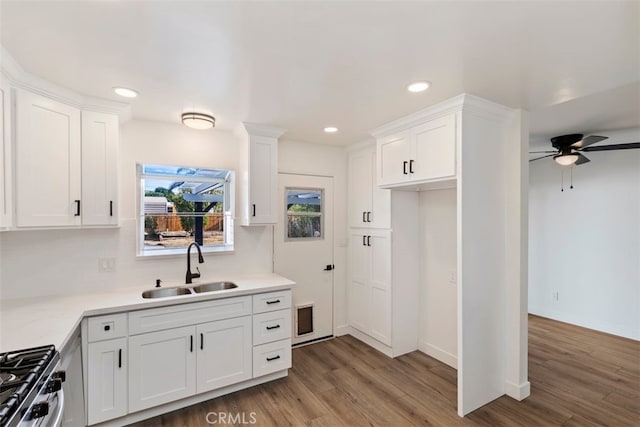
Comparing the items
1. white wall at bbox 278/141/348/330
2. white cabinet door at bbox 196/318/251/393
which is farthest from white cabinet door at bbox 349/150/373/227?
white cabinet door at bbox 196/318/251/393

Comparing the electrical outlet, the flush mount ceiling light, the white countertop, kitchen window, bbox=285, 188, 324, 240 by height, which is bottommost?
the white countertop

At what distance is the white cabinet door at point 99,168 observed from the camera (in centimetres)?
238

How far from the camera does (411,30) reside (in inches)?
59.8

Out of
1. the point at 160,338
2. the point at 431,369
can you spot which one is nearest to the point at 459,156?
the point at 431,369

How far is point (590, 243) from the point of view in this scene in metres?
4.20

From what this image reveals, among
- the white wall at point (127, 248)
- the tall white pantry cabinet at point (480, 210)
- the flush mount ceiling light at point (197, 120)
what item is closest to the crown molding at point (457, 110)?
the tall white pantry cabinet at point (480, 210)

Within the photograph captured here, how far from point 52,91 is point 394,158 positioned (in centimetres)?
275

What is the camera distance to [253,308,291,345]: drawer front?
2.78 m

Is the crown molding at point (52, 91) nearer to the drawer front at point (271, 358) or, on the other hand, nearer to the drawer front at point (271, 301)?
the drawer front at point (271, 301)

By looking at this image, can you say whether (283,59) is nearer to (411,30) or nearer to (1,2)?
(411,30)

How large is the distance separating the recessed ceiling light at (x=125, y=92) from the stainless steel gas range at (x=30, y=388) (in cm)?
171

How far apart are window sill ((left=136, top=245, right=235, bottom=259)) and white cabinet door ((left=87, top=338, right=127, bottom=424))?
34.1 inches

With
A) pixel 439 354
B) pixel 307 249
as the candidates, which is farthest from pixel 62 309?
pixel 439 354

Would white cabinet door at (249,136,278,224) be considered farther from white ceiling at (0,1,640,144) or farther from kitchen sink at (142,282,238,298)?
kitchen sink at (142,282,238,298)
